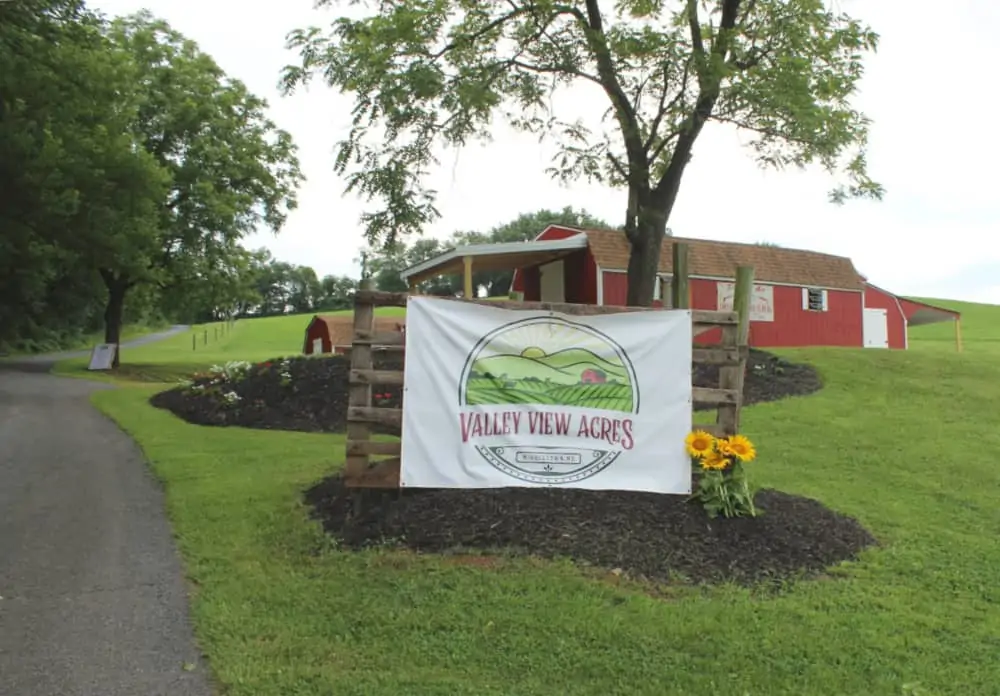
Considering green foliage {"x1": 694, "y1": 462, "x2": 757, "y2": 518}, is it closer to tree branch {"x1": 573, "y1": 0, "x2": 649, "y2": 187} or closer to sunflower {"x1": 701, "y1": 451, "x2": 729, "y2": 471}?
sunflower {"x1": 701, "y1": 451, "x2": 729, "y2": 471}

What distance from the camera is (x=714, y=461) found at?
5.83 meters

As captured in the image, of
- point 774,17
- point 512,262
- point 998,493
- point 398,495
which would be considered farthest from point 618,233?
point 398,495

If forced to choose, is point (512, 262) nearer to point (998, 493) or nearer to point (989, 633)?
point (998, 493)

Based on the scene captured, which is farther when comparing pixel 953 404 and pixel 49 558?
pixel 953 404

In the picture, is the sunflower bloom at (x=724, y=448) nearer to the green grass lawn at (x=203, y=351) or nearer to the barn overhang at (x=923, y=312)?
the green grass lawn at (x=203, y=351)

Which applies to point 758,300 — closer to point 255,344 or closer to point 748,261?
point 748,261

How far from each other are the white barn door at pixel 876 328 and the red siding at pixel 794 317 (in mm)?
1177

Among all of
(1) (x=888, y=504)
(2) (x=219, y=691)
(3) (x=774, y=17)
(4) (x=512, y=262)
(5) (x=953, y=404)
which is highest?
(3) (x=774, y=17)

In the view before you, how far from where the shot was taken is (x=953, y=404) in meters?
12.6

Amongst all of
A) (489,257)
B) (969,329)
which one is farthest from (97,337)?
(969,329)

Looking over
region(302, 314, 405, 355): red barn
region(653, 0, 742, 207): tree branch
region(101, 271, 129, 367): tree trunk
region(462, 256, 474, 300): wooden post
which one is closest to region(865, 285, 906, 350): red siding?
region(462, 256, 474, 300): wooden post

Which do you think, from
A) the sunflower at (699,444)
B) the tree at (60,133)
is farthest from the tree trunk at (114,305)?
the sunflower at (699,444)

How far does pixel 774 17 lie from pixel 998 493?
739 centimetres

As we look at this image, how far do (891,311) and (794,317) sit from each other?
21.7ft
